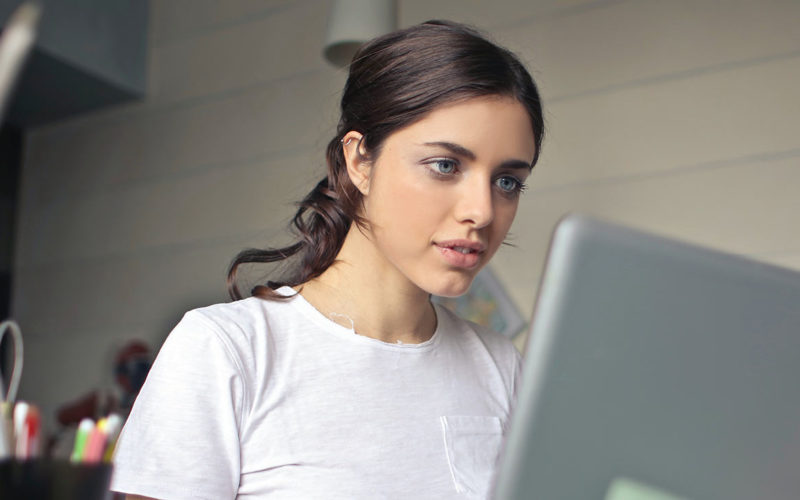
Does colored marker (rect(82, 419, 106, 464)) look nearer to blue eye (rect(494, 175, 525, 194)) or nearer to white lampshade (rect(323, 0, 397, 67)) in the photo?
blue eye (rect(494, 175, 525, 194))

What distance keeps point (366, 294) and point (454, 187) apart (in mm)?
219

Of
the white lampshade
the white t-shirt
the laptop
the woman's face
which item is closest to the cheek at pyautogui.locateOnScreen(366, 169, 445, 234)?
the woman's face

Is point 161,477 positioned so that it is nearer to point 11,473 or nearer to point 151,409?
point 151,409

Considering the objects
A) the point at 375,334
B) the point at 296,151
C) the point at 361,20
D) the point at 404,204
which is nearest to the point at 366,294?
the point at 375,334

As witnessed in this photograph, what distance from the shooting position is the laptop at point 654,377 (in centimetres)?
47

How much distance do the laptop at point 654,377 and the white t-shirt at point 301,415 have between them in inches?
19.0

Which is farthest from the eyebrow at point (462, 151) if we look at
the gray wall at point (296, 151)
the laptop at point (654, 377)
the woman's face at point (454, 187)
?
the gray wall at point (296, 151)

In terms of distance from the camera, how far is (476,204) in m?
0.97

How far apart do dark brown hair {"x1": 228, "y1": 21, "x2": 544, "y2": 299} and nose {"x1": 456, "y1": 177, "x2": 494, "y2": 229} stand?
11 centimetres

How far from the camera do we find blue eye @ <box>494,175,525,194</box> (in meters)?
1.02

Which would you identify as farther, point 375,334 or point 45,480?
point 375,334

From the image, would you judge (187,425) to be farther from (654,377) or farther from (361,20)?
(361,20)

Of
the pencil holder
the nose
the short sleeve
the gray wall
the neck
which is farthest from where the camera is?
the gray wall

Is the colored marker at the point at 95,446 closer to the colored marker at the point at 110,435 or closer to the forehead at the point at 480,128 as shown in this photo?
the colored marker at the point at 110,435
